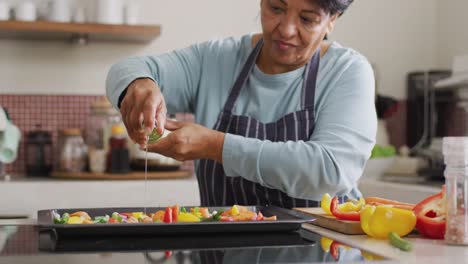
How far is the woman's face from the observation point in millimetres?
1671

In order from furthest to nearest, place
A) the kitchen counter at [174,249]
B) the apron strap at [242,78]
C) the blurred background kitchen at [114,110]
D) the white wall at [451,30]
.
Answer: the white wall at [451,30]
the blurred background kitchen at [114,110]
the apron strap at [242,78]
the kitchen counter at [174,249]

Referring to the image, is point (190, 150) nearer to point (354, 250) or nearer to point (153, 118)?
point (153, 118)

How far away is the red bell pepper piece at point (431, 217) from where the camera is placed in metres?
1.26

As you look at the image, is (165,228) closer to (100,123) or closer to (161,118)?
(161,118)

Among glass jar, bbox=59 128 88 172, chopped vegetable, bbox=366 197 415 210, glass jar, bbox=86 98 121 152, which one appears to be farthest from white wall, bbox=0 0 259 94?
chopped vegetable, bbox=366 197 415 210

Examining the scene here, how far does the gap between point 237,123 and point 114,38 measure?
67.0 inches

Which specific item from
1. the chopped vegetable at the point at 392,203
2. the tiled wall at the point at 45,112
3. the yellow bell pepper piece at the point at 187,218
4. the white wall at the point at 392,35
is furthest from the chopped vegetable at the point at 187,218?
the white wall at the point at 392,35

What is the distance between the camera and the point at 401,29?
3783mm

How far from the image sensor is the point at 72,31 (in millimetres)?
3143

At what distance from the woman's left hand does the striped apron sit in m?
0.23

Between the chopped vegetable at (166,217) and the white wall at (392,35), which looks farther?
the white wall at (392,35)

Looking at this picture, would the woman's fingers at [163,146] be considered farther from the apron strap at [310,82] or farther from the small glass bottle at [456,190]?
the small glass bottle at [456,190]

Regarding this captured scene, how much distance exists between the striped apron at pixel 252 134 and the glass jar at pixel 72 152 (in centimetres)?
142

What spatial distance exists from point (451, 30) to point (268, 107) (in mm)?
2177
